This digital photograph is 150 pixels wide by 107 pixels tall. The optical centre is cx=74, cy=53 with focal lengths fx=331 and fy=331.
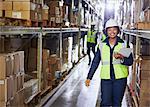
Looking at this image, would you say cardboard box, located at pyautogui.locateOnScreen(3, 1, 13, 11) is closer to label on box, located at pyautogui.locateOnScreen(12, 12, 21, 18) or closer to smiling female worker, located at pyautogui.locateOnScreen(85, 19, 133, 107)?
label on box, located at pyautogui.locateOnScreen(12, 12, 21, 18)

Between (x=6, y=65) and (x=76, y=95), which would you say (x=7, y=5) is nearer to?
(x=6, y=65)

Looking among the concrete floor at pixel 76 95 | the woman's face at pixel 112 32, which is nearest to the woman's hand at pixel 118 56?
the woman's face at pixel 112 32

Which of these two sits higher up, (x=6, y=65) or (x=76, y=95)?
(x=6, y=65)

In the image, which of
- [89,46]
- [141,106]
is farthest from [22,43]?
[89,46]

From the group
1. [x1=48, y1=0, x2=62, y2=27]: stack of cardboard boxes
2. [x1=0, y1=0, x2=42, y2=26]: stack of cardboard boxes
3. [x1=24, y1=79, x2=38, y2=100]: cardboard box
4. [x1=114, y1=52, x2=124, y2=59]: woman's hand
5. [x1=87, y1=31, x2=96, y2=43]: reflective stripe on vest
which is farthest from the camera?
[x1=87, y1=31, x2=96, y2=43]: reflective stripe on vest

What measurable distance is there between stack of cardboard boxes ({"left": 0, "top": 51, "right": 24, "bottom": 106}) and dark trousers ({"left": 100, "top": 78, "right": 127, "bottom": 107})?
1244 millimetres

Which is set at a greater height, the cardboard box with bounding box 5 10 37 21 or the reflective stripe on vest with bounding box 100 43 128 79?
the cardboard box with bounding box 5 10 37 21

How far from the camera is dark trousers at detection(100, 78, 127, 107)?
4.75m

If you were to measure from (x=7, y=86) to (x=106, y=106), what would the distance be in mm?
1544

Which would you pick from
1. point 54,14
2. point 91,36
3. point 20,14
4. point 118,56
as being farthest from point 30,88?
point 91,36

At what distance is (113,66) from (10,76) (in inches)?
57.6

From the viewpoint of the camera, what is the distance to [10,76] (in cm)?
439

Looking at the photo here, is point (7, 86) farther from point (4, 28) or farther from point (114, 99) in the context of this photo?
point (114, 99)

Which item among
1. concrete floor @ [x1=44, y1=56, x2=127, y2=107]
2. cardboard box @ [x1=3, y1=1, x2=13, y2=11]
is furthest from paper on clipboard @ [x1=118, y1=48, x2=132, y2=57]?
concrete floor @ [x1=44, y1=56, x2=127, y2=107]
